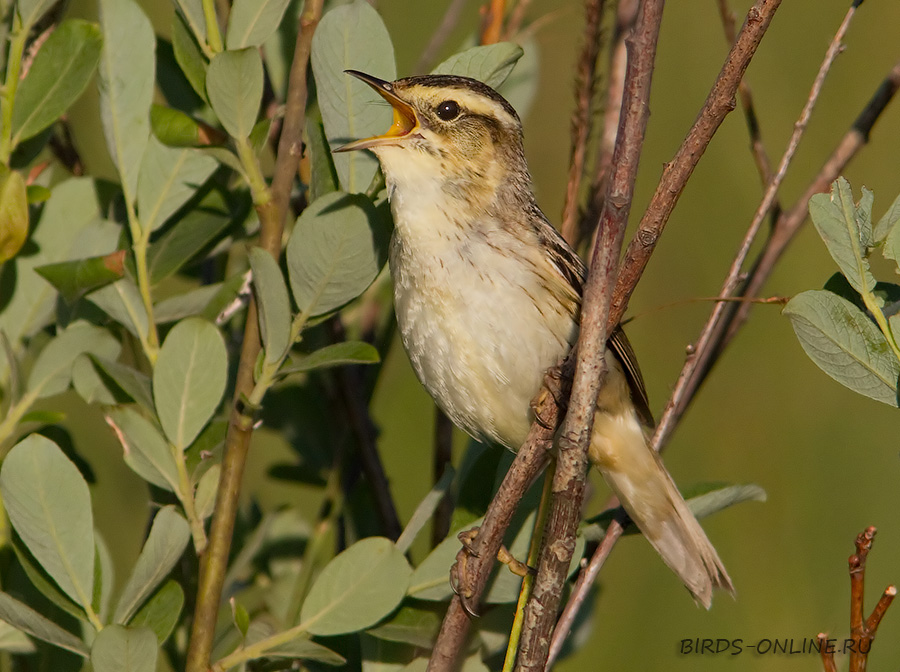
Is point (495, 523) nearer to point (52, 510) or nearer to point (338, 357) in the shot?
point (338, 357)

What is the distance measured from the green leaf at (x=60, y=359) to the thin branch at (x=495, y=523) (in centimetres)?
96

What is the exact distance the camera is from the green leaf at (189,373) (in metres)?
1.94

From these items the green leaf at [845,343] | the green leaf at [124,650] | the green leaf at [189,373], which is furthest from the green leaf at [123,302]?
the green leaf at [845,343]

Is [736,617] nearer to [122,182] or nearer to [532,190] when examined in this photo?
[532,190]

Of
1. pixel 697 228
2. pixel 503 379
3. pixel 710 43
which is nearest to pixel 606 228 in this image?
pixel 503 379

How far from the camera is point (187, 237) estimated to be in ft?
7.26

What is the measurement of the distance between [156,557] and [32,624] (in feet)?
0.79

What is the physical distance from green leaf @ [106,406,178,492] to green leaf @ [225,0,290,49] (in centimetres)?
79

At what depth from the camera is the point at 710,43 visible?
14.7 ft

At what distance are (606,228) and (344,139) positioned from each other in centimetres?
83

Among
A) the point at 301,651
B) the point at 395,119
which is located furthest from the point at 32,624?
the point at 395,119

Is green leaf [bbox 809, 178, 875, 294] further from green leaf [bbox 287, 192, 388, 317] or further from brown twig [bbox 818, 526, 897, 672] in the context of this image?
green leaf [bbox 287, 192, 388, 317]

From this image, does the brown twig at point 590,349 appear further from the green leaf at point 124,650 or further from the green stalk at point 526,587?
the green leaf at point 124,650

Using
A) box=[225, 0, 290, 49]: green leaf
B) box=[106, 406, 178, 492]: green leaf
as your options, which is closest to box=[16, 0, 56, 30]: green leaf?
box=[225, 0, 290, 49]: green leaf
